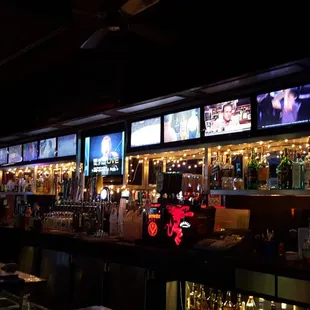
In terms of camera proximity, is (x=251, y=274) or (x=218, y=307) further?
(x=218, y=307)

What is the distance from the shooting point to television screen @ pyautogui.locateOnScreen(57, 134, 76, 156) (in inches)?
271

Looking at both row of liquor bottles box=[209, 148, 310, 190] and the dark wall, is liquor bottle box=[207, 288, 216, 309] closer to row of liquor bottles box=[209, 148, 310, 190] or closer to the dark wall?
row of liquor bottles box=[209, 148, 310, 190]

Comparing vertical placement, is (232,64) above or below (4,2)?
below

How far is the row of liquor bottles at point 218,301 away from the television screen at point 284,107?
1541mm

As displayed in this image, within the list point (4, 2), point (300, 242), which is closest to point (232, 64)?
point (300, 242)

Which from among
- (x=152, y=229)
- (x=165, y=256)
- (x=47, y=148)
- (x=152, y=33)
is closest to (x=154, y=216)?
(x=152, y=229)

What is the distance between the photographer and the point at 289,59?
132 inches

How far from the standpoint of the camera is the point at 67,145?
7008mm

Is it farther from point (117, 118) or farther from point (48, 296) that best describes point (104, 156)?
point (48, 296)

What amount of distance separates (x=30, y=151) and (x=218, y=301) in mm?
5429

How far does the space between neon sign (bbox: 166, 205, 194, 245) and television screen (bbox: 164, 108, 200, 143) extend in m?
1.00

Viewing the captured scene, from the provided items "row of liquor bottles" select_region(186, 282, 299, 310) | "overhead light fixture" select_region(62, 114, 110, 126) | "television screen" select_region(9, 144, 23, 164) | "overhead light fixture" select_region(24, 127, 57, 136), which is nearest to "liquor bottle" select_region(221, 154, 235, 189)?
"row of liquor bottles" select_region(186, 282, 299, 310)

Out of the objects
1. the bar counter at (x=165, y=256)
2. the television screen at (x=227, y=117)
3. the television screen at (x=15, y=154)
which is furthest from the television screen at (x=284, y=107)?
the television screen at (x=15, y=154)

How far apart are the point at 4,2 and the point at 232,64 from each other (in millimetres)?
2628
